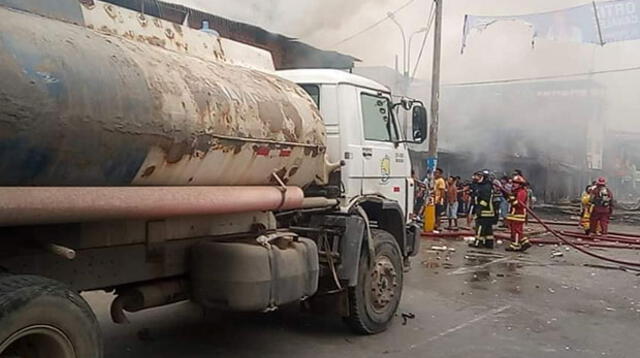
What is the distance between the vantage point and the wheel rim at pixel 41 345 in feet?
9.86

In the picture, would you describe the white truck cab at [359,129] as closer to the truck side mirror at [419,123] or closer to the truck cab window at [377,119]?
the truck cab window at [377,119]

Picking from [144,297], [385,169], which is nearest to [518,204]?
[385,169]

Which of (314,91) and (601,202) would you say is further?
(601,202)

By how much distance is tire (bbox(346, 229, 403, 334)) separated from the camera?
233 inches

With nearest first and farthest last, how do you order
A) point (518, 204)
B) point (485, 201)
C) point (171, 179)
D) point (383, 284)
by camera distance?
1. point (171, 179)
2. point (383, 284)
3. point (518, 204)
4. point (485, 201)

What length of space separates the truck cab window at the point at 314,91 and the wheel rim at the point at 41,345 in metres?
3.43

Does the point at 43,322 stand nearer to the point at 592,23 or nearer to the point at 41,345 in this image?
the point at 41,345

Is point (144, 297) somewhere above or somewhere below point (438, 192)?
below

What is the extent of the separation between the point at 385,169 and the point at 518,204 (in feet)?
22.9

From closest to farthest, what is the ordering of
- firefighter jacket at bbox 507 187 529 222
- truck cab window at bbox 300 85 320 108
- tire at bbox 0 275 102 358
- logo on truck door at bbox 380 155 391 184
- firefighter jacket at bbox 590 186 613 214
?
tire at bbox 0 275 102 358, truck cab window at bbox 300 85 320 108, logo on truck door at bbox 380 155 391 184, firefighter jacket at bbox 507 187 529 222, firefighter jacket at bbox 590 186 613 214

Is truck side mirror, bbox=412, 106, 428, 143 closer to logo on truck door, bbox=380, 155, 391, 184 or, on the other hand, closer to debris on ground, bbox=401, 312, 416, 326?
logo on truck door, bbox=380, 155, 391, 184

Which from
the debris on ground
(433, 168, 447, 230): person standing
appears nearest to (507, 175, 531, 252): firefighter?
(433, 168, 447, 230): person standing

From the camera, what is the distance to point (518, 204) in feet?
41.5

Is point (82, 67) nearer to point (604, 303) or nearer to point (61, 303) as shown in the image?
point (61, 303)
